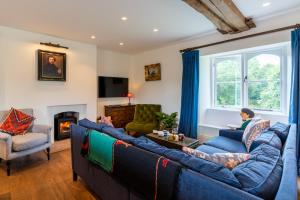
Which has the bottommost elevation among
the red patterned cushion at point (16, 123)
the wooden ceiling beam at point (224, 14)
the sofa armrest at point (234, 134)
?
the sofa armrest at point (234, 134)

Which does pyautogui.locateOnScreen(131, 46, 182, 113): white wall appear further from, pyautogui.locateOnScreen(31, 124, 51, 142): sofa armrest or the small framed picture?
pyautogui.locateOnScreen(31, 124, 51, 142): sofa armrest

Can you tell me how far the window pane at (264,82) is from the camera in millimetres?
3221

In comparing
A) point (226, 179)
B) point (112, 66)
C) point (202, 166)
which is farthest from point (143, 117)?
point (226, 179)

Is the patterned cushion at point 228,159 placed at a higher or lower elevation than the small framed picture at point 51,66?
lower

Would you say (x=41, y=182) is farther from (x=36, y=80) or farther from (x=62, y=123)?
(x=36, y=80)

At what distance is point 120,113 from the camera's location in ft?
16.9

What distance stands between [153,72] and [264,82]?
9.05 ft

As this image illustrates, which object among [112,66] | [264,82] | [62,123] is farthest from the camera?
[112,66]

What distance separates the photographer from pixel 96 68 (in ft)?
15.5

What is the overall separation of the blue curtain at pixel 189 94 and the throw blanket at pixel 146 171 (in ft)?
9.08

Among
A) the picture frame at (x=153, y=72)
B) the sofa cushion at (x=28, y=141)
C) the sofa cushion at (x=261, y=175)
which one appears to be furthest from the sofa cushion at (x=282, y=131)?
the sofa cushion at (x=28, y=141)

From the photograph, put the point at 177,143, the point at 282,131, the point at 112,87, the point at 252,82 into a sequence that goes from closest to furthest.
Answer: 1. the point at 282,131
2. the point at 177,143
3. the point at 252,82
4. the point at 112,87

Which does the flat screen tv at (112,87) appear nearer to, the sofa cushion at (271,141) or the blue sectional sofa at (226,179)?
the blue sectional sofa at (226,179)

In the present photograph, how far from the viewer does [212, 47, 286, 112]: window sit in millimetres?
3205
